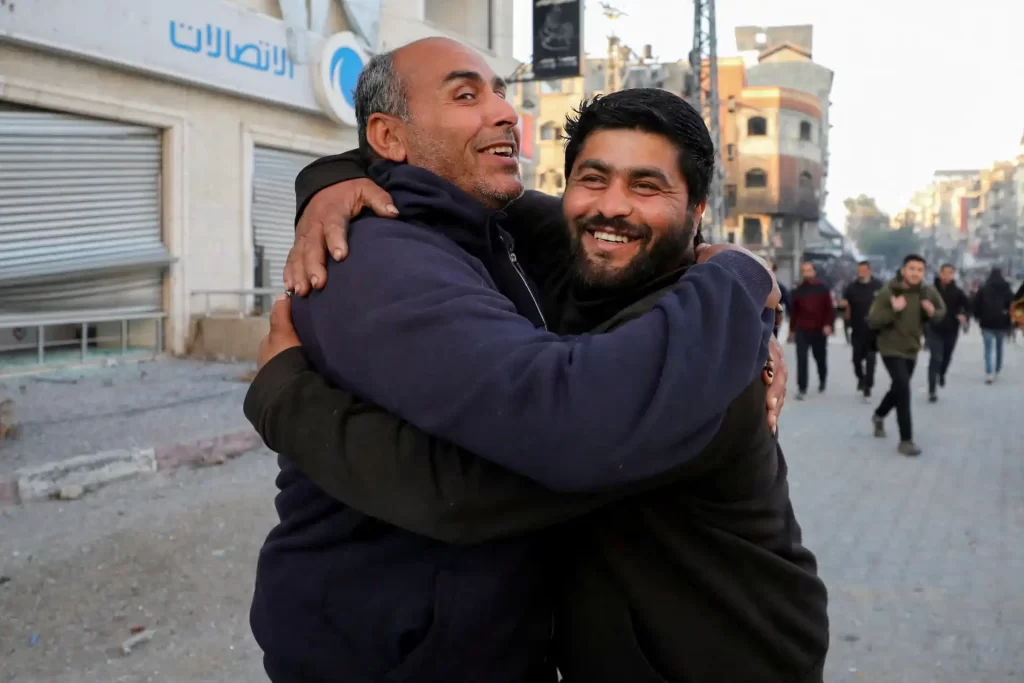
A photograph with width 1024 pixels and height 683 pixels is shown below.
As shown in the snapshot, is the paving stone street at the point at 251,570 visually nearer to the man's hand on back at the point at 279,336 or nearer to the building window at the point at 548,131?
the man's hand on back at the point at 279,336

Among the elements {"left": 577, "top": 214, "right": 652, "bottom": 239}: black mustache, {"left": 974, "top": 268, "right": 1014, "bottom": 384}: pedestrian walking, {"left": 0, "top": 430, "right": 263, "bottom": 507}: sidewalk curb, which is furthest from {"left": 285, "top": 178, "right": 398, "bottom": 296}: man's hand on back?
{"left": 974, "top": 268, "right": 1014, "bottom": 384}: pedestrian walking

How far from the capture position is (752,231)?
56.7 metres

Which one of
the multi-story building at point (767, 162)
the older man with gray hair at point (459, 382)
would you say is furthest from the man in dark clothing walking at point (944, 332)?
the multi-story building at point (767, 162)

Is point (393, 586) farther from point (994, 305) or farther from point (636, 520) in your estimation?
point (994, 305)

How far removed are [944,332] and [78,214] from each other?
36.0 ft

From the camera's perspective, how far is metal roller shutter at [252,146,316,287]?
12727mm

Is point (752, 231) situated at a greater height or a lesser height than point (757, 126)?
lesser

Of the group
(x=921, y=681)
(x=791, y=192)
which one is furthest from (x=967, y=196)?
(x=921, y=681)

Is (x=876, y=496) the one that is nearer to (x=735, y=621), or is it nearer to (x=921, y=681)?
(x=921, y=681)

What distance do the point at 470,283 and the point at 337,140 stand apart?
1324 centimetres

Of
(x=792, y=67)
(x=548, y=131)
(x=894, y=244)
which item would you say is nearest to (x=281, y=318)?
(x=548, y=131)

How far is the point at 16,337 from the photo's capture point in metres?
10.0

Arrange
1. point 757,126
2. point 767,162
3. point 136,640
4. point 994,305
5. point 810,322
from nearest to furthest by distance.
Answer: point 136,640 → point 810,322 → point 994,305 → point 767,162 → point 757,126

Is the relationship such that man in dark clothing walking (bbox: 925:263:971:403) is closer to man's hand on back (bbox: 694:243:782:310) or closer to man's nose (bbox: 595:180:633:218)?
man's hand on back (bbox: 694:243:782:310)
